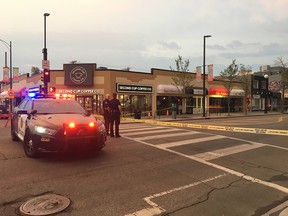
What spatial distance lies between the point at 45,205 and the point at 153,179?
2285mm

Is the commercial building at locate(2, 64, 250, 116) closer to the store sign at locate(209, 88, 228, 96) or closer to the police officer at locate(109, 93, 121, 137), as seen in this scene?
the store sign at locate(209, 88, 228, 96)

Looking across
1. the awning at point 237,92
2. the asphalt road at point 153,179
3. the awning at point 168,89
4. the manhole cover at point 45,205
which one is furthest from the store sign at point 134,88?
the manhole cover at point 45,205

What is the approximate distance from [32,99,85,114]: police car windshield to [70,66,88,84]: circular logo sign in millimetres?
23271

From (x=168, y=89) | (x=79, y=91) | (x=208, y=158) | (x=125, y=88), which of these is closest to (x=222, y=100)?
(x=168, y=89)

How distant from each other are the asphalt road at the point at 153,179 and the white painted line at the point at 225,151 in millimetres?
29

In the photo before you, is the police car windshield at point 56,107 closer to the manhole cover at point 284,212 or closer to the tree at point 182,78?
the manhole cover at point 284,212

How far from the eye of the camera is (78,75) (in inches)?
1275

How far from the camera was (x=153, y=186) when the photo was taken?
5891mm

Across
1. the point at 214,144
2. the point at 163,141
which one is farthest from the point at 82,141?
the point at 214,144

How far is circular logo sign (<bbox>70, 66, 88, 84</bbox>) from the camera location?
1271 inches

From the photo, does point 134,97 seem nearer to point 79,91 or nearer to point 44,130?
point 79,91

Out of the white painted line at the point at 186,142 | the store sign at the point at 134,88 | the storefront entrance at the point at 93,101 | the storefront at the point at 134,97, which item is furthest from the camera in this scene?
the storefront at the point at 134,97

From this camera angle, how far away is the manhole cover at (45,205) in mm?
4520

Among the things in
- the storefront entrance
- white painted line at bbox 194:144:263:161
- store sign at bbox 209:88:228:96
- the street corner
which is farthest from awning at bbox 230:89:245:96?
the street corner
